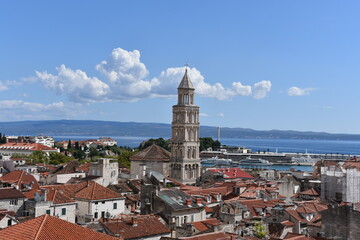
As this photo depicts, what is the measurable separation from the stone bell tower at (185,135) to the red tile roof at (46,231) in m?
75.9

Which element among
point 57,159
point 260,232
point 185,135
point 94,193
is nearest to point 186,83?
point 185,135

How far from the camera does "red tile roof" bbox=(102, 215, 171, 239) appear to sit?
103ft

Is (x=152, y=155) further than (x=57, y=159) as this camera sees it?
No

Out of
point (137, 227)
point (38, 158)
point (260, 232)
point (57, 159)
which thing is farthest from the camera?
point (38, 158)

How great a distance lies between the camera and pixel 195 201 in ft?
142

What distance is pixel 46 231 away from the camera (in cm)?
1742

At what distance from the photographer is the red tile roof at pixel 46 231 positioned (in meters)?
17.2

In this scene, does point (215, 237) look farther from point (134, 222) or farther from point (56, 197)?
point (56, 197)

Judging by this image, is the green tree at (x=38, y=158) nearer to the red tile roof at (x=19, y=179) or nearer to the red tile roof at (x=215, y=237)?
the red tile roof at (x=19, y=179)

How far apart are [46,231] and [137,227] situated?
15720 millimetres

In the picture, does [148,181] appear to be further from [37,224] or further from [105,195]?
[37,224]

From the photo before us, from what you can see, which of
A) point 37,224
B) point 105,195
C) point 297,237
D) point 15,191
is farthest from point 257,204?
point 37,224

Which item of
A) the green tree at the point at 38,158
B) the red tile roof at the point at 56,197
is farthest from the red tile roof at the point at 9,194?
the green tree at the point at 38,158

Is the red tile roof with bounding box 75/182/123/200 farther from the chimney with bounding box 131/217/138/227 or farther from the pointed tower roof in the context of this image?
the pointed tower roof
